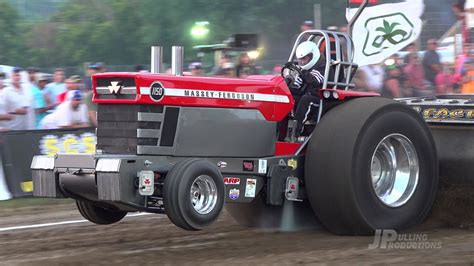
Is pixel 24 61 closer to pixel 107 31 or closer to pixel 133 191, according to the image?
pixel 107 31

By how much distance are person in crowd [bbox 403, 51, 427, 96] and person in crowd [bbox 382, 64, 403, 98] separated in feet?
0.47

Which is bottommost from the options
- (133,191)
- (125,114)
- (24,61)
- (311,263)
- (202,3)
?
(311,263)

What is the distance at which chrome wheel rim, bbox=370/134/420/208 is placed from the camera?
8.05 metres

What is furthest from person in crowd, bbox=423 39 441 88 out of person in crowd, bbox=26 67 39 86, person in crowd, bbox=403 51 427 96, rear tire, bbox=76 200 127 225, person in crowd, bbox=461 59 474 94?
rear tire, bbox=76 200 127 225

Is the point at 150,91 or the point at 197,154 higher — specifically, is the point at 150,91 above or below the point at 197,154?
above

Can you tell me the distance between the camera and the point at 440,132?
28.5 feet

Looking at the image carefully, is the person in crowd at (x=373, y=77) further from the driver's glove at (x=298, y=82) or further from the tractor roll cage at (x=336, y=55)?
the driver's glove at (x=298, y=82)

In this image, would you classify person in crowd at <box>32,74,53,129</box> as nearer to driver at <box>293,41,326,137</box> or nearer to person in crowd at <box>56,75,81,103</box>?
person in crowd at <box>56,75,81,103</box>

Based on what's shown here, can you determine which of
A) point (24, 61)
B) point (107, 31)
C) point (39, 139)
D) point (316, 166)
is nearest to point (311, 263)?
point (316, 166)

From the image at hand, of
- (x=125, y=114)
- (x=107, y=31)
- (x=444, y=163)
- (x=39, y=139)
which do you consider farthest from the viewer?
(x=107, y=31)

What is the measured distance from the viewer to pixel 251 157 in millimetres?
7598

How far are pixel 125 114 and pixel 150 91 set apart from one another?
33cm

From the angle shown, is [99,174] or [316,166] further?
[316,166]

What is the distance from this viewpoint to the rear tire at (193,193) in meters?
6.68
